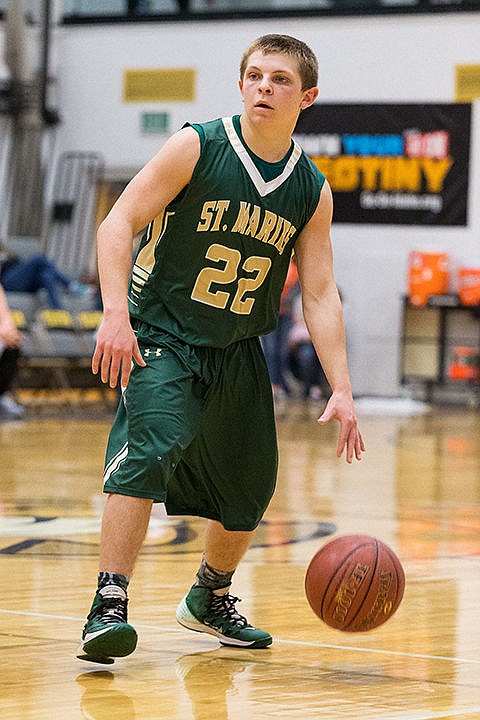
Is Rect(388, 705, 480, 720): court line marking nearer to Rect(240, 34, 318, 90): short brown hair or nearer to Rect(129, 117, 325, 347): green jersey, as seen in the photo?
Rect(129, 117, 325, 347): green jersey

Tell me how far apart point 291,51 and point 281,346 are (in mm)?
13983

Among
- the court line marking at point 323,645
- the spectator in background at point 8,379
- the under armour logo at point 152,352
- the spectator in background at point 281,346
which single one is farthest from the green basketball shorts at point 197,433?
the spectator in background at point 281,346

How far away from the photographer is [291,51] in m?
3.55

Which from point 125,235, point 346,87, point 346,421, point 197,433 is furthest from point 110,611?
point 346,87

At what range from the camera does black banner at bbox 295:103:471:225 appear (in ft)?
61.4

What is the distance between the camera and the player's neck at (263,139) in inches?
142

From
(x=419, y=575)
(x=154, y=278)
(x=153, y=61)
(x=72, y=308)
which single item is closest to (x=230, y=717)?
(x=154, y=278)

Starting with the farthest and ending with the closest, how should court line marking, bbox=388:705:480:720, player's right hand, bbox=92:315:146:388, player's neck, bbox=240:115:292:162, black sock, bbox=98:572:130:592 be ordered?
1. player's neck, bbox=240:115:292:162
2. black sock, bbox=98:572:130:592
3. player's right hand, bbox=92:315:146:388
4. court line marking, bbox=388:705:480:720

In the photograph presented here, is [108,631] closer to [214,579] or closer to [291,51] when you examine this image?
[214,579]

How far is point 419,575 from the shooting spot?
16.7ft

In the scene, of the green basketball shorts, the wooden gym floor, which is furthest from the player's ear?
the wooden gym floor

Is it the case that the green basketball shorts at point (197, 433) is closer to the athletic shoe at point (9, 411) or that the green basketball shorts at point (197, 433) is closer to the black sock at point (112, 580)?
the black sock at point (112, 580)

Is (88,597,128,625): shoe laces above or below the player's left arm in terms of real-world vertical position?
below

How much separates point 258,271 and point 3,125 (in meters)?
17.3
